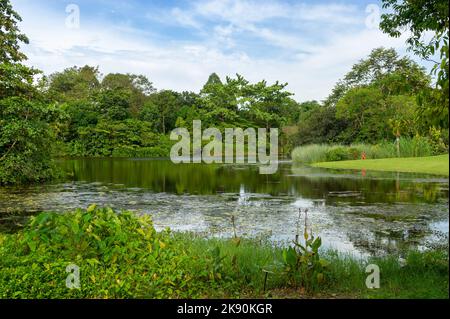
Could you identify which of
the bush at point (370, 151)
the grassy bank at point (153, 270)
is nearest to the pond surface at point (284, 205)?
the grassy bank at point (153, 270)

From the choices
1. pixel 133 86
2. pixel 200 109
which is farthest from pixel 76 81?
pixel 200 109

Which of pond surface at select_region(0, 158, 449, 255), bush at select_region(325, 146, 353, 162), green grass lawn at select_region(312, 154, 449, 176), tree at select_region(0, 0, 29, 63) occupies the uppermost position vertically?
tree at select_region(0, 0, 29, 63)

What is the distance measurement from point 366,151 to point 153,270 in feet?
82.8

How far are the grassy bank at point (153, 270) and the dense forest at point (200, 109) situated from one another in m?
1.53

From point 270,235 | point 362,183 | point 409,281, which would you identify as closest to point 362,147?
point 362,183

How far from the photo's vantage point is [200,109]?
171 feet

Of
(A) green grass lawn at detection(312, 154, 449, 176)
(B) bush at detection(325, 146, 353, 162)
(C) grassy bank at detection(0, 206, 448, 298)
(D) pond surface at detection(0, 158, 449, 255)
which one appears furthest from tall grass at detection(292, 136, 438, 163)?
(C) grassy bank at detection(0, 206, 448, 298)

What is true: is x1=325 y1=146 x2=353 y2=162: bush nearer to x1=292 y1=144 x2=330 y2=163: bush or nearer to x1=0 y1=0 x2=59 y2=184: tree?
x1=292 y1=144 x2=330 y2=163: bush

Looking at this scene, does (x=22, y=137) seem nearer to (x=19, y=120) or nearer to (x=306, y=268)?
(x=19, y=120)

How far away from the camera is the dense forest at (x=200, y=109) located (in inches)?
209

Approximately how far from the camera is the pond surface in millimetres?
7773

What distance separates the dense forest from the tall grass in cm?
71

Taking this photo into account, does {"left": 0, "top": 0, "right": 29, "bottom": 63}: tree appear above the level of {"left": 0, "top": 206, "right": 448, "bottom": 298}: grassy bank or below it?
above
